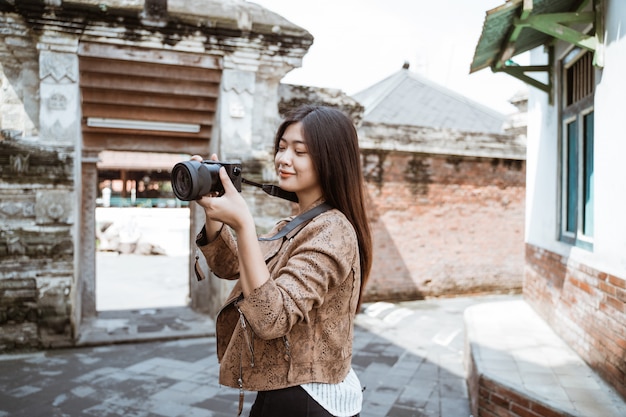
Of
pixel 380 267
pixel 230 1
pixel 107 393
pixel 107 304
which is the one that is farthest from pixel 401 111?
pixel 107 393

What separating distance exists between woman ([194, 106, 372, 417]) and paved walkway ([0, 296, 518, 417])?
2.88 metres

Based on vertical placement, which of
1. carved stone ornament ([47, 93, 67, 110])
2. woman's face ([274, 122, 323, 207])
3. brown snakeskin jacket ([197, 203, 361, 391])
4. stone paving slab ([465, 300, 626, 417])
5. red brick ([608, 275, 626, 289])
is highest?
carved stone ornament ([47, 93, 67, 110])

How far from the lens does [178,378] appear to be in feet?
16.8

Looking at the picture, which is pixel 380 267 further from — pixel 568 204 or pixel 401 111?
pixel 401 111

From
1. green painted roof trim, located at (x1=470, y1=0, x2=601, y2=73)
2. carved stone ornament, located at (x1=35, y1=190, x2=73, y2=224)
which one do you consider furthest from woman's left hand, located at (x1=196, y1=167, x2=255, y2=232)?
carved stone ornament, located at (x1=35, y1=190, x2=73, y2=224)

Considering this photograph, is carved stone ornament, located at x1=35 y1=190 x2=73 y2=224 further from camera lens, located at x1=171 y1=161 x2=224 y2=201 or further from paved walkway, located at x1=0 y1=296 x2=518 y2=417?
camera lens, located at x1=171 y1=161 x2=224 y2=201

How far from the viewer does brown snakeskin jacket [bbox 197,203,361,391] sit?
56.2 inches

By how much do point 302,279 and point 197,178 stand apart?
40 cm

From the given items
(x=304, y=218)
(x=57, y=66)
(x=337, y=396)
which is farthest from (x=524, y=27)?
(x=57, y=66)

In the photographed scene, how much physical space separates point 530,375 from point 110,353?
4.50 metres

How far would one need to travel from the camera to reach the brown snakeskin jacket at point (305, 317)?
4.68ft

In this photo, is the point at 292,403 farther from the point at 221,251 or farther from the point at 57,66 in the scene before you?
the point at 57,66

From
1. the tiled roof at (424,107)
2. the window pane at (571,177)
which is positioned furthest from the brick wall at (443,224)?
the window pane at (571,177)

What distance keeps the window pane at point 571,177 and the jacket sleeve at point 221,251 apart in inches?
159
